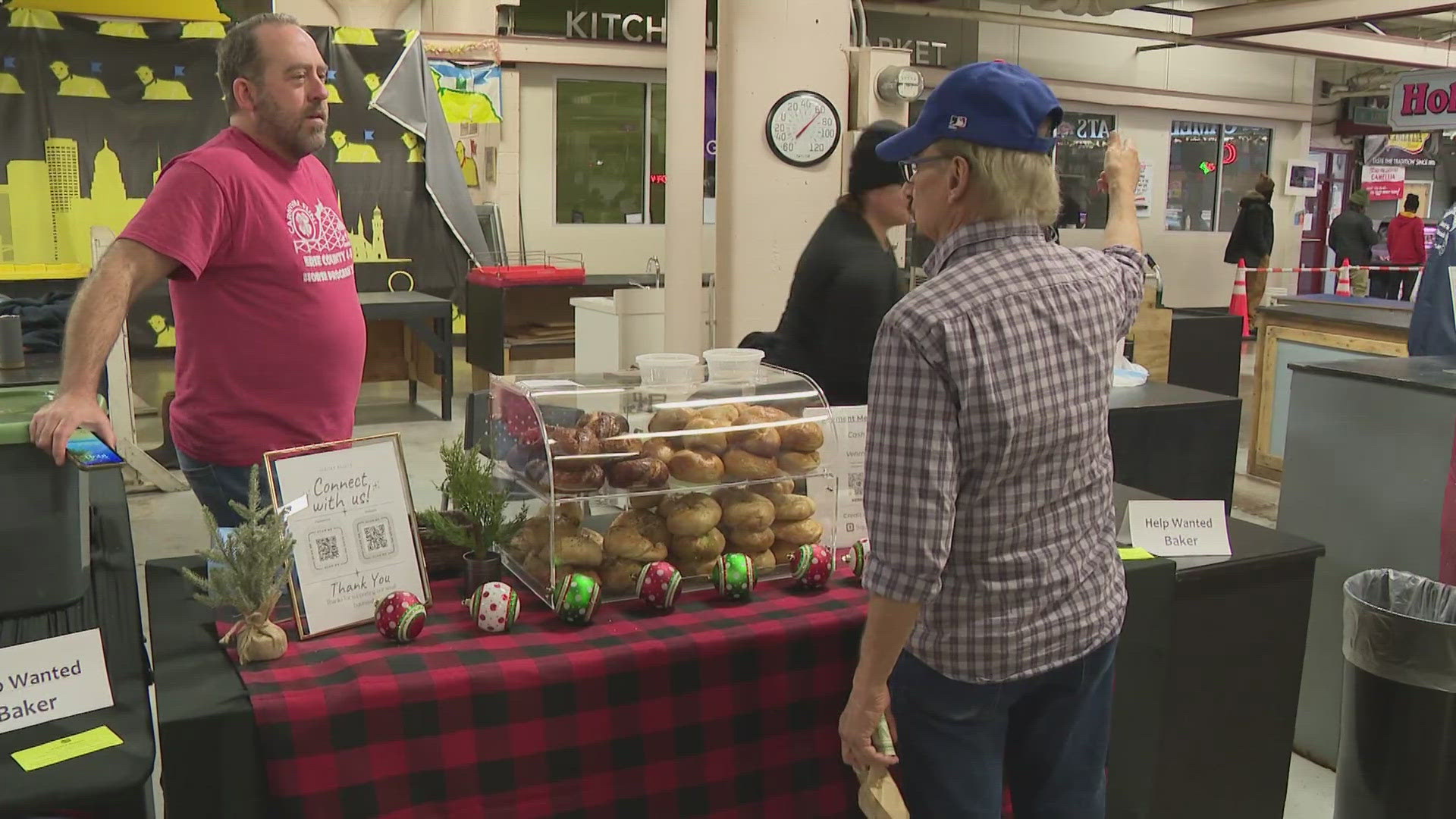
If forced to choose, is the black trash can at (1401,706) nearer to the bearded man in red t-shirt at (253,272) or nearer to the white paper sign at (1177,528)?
the white paper sign at (1177,528)

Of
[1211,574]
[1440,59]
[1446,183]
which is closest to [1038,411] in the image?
[1211,574]

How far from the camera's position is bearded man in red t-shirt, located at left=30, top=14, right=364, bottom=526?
1.96 metres

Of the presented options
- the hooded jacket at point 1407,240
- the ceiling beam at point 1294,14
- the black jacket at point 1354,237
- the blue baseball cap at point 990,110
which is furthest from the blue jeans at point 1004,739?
the hooded jacket at point 1407,240

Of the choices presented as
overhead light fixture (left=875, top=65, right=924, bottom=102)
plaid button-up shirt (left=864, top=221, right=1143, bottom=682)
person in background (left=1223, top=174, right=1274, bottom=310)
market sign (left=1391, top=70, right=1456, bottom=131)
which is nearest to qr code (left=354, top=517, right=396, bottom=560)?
plaid button-up shirt (left=864, top=221, right=1143, bottom=682)

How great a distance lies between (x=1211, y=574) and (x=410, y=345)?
6.11 metres

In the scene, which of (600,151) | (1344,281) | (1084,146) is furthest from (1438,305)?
(1084,146)

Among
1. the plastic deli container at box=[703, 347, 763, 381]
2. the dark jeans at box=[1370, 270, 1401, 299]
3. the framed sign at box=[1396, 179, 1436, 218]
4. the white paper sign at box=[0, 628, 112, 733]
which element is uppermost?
the framed sign at box=[1396, 179, 1436, 218]

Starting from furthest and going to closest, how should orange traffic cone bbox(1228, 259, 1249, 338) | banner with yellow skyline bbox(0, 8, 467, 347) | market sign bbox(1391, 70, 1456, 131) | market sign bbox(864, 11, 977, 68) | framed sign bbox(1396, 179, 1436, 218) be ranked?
framed sign bbox(1396, 179, 1436, 218) < market sign bbox(864, 11, 977, 68) < orange traffic cone bbox(1228, 259, 1249, 338) < market sign bbox(1391, 70, 1456, 131) < banner with yellow skyline bbox(0, 8, 467, 347)

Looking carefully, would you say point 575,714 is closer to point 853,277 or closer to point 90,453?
point 90,453

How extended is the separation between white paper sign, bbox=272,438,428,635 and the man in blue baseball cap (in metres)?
0.69

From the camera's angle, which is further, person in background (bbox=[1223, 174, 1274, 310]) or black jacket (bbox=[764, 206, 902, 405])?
person in background (bbox=[1223, 174, 1274, 310])

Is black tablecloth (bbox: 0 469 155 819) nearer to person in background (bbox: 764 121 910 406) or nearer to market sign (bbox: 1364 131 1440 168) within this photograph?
person in background (bbox: 764 121 910 406)

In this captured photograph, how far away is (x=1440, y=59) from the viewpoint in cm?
1193

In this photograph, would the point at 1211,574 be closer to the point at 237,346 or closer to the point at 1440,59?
the point at 237,346
